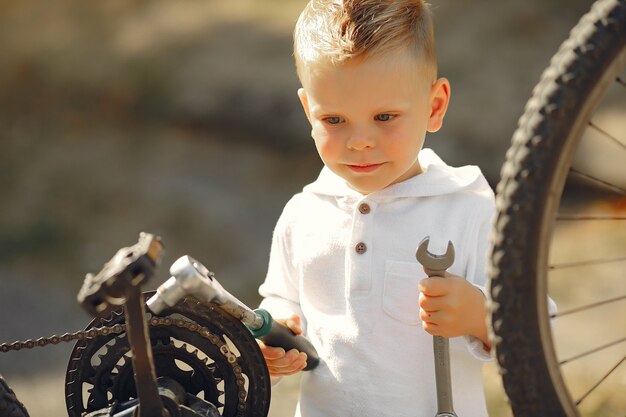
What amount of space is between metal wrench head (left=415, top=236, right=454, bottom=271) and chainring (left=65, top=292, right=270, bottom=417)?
241 mm

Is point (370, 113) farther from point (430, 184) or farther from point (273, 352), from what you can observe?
point (273, 352)

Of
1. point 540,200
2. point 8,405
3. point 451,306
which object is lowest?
point 8,405

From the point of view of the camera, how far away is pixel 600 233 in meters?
2.63

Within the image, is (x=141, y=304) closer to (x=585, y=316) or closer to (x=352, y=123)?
(x=352, y=123)

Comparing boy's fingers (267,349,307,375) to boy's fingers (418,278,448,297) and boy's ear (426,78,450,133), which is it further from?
boy's ear (426,78,450,133)

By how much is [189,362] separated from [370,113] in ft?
1.33

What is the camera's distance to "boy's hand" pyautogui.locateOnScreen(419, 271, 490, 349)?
4.38 feet

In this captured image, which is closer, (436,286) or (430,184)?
(436,286)

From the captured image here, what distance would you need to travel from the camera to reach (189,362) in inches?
53.5

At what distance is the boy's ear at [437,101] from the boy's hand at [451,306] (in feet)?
0.82

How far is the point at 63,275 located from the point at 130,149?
1.55 feet

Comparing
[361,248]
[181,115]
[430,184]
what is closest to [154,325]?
[361,248]

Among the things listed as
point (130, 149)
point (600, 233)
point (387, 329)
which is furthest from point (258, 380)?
point (130, 149)

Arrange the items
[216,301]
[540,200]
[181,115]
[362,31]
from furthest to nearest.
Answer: [181,115], [362,31], [216,301], [540,200]
